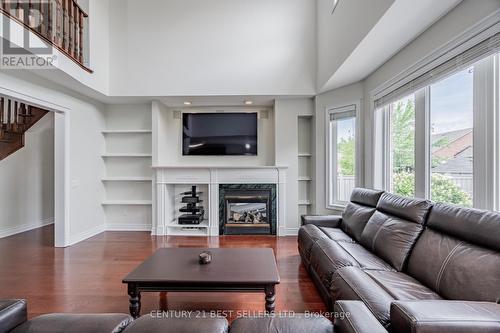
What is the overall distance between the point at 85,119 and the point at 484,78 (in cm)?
536

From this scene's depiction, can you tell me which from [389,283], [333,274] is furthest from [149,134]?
Result: [389,283]

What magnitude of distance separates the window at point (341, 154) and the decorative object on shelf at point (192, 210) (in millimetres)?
2371

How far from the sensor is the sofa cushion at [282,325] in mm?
1224

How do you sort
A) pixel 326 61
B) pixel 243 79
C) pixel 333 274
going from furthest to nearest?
pixel 243 79
pixel 326 61
pixel 333 274

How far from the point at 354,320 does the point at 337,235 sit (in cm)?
213

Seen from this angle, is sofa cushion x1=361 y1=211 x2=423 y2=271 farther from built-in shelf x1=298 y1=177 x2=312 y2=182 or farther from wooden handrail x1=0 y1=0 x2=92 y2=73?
wooden handrail x1=0 y1=0 x2=92 y2=73

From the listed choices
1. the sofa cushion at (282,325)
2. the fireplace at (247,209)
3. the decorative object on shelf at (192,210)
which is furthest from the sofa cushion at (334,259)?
the decorative object on shelf at (192,210)

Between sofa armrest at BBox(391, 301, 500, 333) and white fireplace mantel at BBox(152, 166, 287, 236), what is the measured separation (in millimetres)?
3596

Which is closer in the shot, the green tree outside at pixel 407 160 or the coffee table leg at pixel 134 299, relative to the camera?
the coffee table leg at pixel 134 299

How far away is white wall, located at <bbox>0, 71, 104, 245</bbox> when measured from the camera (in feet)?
12.8

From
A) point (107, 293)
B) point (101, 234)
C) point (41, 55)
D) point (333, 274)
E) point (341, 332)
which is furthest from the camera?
point (101, 234)

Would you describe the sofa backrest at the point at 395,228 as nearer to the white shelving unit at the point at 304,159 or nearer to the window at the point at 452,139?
the window at the point at 452,139

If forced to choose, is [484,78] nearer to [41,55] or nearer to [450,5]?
[450,5]

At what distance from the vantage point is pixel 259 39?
4.61 meters
